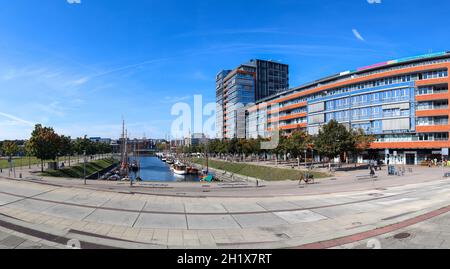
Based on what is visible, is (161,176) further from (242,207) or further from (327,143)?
(242,207)

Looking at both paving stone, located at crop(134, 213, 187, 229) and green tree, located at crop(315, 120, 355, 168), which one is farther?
green tree, located at crop(315, 120, 355, 168)

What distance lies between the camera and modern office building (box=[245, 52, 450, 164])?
57.4 metres

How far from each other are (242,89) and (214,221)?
475ft

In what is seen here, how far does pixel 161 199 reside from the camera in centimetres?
1933

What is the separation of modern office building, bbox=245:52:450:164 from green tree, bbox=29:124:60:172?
6097 centimetres

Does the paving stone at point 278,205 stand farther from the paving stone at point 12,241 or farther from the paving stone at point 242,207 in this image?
the paving stone at point 12,241

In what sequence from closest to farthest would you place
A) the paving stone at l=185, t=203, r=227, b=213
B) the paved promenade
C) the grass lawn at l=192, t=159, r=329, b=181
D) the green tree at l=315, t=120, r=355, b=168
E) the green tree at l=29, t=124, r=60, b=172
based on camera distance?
the paved promenade
the paving stone at l=185, t=203, r=227, b=213
the green tree at l=315, t=120, r=355, b=168
the green tree at l=29, t=124, r=60, b=172
the grass lawn at l=192, t=159, r=329, b=181

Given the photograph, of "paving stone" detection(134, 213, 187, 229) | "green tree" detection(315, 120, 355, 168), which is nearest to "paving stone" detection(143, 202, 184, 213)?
"paving stone" detection(134, 213, 187, 229)

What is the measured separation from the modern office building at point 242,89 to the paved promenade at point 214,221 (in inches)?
4913

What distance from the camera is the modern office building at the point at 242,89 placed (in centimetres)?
15212

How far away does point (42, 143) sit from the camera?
1978 inches

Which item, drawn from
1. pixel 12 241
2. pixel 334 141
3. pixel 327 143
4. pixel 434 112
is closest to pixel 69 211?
pixel 12 241

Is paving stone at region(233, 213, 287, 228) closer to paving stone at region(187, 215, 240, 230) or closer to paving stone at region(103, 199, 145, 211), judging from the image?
paving stone at region(187, 215, 240, 230)
